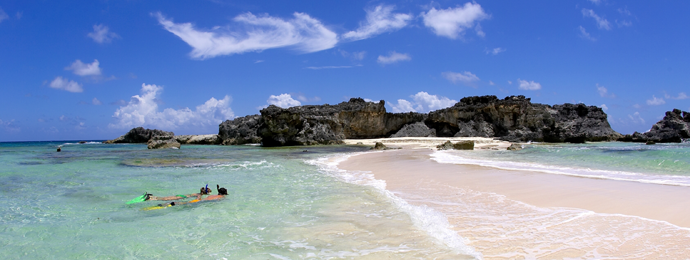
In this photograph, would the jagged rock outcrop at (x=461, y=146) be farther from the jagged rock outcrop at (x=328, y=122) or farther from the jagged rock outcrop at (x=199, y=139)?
the jagged rock outcrop at (x=199, y=139)

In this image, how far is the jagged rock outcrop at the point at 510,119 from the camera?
4494 centimetres

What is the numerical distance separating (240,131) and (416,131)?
2503 centimetres

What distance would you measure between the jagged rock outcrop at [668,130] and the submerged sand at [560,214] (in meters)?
42.1

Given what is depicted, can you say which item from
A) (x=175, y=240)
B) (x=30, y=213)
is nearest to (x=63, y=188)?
(x=30, y=213)

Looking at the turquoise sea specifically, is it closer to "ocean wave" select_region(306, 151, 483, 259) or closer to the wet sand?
"ocean wave" select_region(306, 151, 483, 259)

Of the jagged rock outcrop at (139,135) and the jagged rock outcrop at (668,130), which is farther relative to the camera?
the jagged rock outcrop at (139,135)

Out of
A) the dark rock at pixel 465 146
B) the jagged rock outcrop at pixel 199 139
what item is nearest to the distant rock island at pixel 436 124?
the jagged rock outcrop at pixel 199 139

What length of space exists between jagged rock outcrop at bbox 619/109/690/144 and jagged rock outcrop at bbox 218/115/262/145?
47.2m

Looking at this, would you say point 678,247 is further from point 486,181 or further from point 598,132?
point 598,132

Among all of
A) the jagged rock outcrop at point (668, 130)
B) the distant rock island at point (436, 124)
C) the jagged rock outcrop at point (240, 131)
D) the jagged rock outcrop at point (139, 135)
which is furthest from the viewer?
the jagged rock outcrop at point (139, 135)

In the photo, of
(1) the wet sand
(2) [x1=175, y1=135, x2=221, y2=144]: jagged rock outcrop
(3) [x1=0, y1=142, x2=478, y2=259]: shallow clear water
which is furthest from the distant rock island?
(3) [x1=0, y1=142, x2=478, y2=259]: shallow clear water

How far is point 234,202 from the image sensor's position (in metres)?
7.50

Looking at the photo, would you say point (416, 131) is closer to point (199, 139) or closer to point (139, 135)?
point (199, 139)

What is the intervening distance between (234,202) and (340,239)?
362cm
